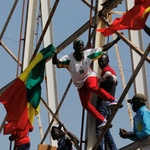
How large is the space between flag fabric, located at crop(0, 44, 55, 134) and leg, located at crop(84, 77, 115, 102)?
1081mm

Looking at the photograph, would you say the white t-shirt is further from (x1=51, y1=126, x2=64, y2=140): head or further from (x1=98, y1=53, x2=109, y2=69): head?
(x1=51, y1=126, x2=64, y2=140): head

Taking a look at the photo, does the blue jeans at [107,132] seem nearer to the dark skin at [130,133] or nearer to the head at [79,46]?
the dark skin at [130,133]

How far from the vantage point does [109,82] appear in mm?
7379

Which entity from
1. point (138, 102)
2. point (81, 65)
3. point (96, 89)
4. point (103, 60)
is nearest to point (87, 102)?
point (96, 89)

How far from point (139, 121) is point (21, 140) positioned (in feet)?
6.56

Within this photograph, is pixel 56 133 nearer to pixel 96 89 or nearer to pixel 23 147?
pixel 23 147

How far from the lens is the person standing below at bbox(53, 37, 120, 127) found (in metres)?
7.21

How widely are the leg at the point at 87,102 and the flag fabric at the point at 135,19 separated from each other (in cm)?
95

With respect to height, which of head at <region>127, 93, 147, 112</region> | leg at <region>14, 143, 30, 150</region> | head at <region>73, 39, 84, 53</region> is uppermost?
head at <region>73, 39, 84, 53</region>

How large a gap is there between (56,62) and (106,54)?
67 cm

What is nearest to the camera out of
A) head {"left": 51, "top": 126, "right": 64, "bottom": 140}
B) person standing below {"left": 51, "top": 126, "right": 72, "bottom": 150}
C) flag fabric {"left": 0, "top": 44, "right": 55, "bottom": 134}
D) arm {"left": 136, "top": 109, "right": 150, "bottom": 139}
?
arm {"left": 136, "top": 109, "right": 150, "bottom": 139}

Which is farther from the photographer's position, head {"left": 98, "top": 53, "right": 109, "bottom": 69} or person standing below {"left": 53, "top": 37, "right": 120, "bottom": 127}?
head {"left": 98, "top": 53, "right": 109, "bottom": 69}

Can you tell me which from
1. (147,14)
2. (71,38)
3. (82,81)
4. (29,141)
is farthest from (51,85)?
(147,14)

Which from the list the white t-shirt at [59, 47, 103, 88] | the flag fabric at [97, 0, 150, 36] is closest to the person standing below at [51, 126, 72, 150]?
the white t-shirt at [59, 47, 103, 88]
